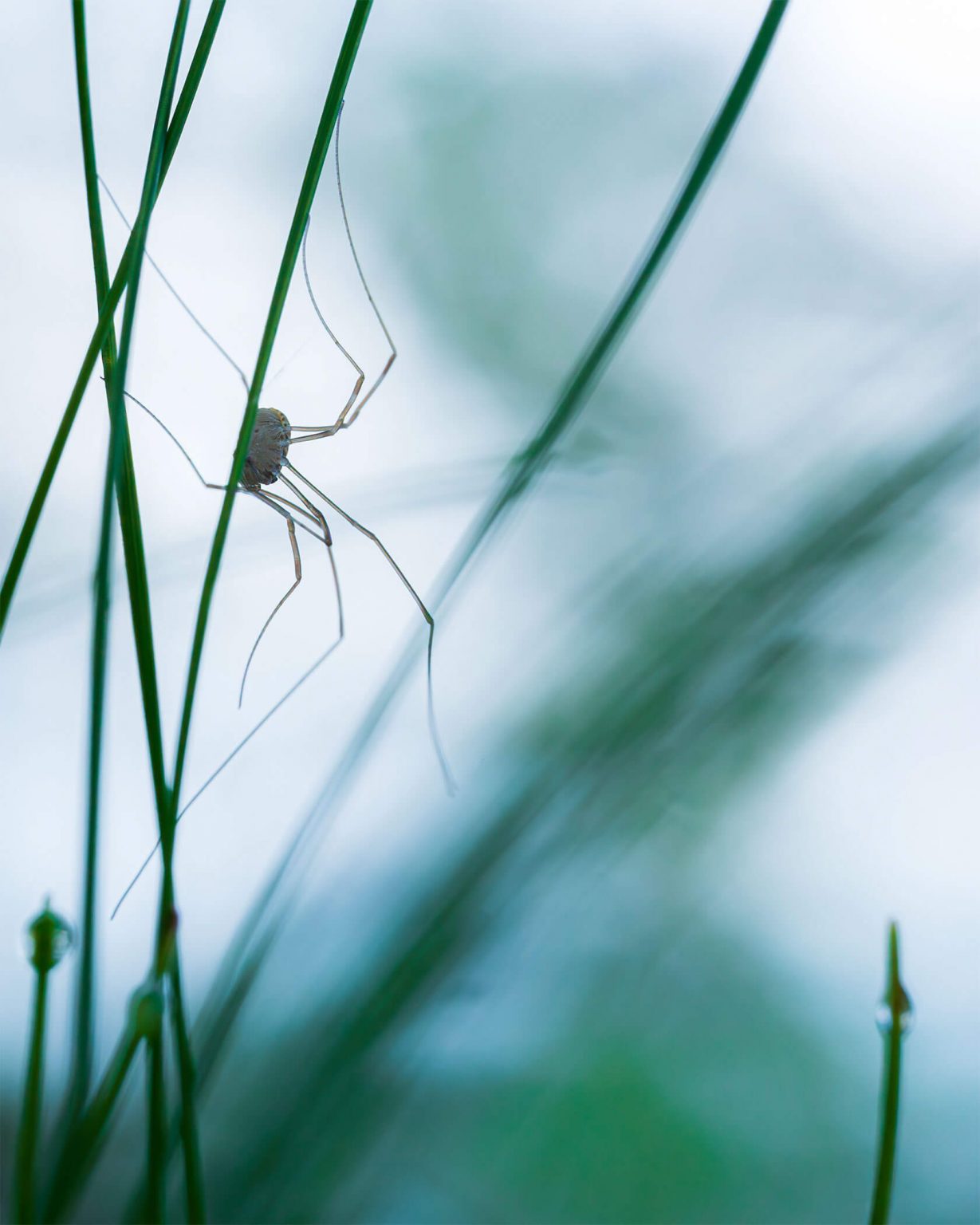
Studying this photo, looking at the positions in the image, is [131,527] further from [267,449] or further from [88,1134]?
[267,449]

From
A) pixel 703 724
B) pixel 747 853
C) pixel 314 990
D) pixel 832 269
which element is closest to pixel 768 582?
pixel 703 724

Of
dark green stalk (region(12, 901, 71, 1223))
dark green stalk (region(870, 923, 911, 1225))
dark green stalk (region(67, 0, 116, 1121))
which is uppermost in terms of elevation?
dark green stalk (region(67, 0, 116, 1121))

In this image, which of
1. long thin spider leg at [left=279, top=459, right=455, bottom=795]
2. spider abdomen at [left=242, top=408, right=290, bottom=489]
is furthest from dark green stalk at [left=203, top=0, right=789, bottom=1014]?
spider abdomen at [left=242, top=408, right=290, bottom=489]

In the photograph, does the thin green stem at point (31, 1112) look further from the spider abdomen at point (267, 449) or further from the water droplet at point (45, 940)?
the spider abdomen at point (267, 449)

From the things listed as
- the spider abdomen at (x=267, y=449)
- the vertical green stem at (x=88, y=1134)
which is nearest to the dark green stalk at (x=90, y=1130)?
the vertical green stem at (x=88, y=1134)

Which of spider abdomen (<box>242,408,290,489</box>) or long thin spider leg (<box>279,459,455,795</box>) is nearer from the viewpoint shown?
long thin spider leg (<box>279,459,455,795</box>)

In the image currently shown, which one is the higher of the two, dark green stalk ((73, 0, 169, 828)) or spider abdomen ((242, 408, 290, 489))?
spider abdomen ((242, 408, 290, 489))

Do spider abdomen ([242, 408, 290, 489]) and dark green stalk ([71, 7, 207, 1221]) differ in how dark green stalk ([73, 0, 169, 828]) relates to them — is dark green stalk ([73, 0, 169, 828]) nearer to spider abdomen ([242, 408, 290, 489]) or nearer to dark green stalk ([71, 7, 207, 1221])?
dark green stalk ([71, 7, 207, 1221])
